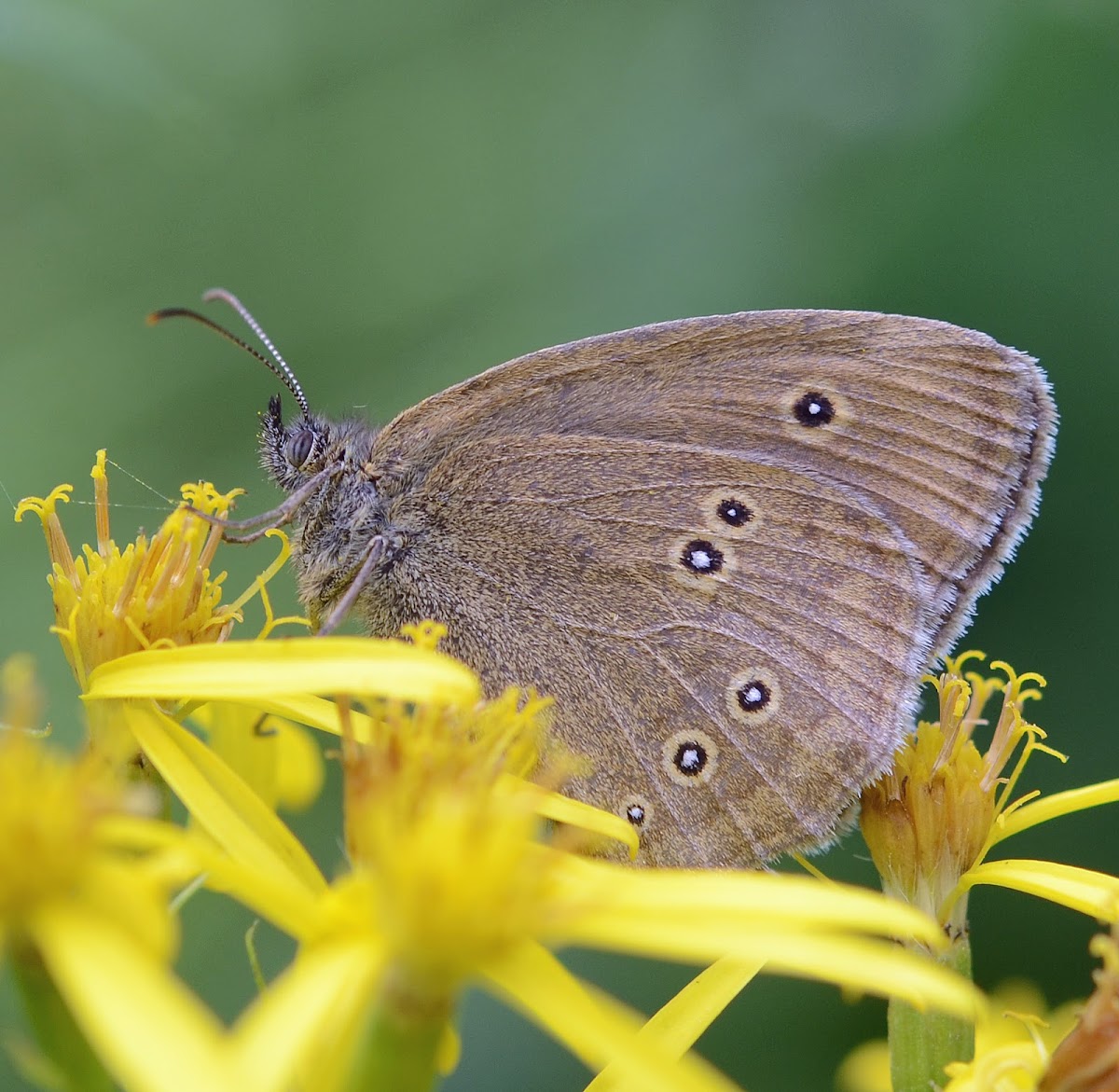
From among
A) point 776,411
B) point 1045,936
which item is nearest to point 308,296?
point 776,411

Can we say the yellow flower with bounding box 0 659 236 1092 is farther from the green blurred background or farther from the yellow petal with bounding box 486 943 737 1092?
the green blurred background

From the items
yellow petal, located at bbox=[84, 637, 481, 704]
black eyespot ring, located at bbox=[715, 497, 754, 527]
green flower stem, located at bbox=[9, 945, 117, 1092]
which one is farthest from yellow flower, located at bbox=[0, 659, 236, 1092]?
black eyespot ring, located at bbox=[715, 497, 754, 527]

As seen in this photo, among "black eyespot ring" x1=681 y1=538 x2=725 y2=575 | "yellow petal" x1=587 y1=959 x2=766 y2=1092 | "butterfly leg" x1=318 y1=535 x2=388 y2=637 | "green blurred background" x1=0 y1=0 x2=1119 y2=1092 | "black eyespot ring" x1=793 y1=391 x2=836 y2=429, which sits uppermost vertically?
"green blurred background" x1=0 y1=0 x2=1119 y2=1092

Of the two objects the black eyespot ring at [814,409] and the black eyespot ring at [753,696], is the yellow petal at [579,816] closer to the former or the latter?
the black eyespot ring at [753,696]

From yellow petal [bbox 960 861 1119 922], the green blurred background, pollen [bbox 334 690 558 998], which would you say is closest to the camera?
pollen [bbox 334 690 558 998]

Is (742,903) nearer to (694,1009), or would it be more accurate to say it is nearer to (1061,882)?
(694,1009)

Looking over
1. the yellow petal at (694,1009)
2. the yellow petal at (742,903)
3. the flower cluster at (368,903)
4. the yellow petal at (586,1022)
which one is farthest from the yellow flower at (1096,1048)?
the yellow petal at (586,1022)

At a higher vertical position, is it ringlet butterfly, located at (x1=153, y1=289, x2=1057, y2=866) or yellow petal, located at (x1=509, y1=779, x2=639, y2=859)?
ringlet butterfly, located at (x1=153, y1=289, x2=1057, y2=866)
